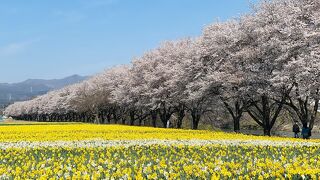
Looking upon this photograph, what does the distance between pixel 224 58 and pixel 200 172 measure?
Result: 3268 cm

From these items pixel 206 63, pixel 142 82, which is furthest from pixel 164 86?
pixel 206 63

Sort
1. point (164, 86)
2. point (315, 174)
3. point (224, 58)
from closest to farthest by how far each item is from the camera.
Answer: point (315, 174), point (224, 58), point (164, 86)

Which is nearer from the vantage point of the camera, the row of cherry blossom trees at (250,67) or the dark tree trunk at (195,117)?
the row of cherry blossom trees at (250,67)

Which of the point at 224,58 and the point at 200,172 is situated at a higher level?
the point at 224,58

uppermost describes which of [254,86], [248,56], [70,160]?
[248,56]

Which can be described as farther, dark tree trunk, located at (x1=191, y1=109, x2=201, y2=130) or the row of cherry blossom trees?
dark tree trunk, located at (x1=191, y1=109, x2=201, y2=130)

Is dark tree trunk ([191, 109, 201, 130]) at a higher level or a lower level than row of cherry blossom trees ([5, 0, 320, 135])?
lower

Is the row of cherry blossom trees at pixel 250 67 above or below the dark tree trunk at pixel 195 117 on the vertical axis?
above

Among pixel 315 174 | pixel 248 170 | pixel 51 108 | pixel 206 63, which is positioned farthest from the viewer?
→ pixel 51 108

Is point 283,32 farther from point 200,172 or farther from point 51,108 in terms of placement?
point 51,108

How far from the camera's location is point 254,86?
37.6 metres

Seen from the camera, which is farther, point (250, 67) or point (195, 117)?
point (195, 117)

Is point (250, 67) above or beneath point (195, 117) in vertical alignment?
above

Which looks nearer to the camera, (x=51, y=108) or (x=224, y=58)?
(x=224, y=58)
